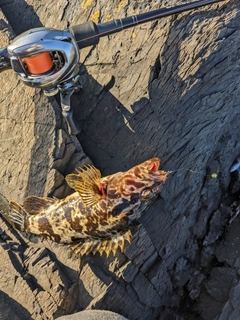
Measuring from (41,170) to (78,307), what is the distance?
197 centimetres

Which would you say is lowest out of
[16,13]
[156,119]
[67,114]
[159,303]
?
[159,303]

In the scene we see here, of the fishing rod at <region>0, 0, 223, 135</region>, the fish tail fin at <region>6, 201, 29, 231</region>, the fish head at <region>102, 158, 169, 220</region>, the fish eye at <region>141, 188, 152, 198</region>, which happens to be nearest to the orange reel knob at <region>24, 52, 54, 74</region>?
the fishing rod at <region>0, 0, 223, 135</region>

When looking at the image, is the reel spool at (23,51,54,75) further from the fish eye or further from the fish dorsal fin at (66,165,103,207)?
the fish eye

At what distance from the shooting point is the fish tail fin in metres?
4.74

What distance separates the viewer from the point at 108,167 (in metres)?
4.93

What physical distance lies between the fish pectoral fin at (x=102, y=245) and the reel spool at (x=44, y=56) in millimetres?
2006

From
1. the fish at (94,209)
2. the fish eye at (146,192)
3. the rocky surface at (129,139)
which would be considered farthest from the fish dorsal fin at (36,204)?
the fish eye at (146,192)

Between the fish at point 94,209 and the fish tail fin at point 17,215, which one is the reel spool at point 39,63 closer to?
the fish at point 94,209

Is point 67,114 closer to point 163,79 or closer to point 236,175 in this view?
point 163,79

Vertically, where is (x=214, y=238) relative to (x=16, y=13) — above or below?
below

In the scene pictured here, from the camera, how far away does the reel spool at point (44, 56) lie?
11.8ft

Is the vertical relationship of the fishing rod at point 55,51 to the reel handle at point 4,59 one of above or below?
below

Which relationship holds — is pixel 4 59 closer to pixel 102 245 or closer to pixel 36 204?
pixel 36 204

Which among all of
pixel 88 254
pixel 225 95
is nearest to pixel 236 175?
pixel 225 95
